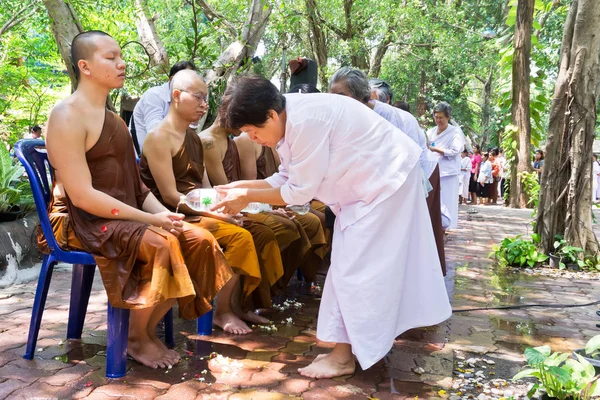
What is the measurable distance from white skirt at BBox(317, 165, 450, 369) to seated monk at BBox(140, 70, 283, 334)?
→ 67cm

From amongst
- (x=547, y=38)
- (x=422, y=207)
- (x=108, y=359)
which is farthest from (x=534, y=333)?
(x=547, y=38)

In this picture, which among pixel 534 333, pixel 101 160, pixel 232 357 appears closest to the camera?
pixel 101 160

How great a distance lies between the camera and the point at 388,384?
3.02 meters

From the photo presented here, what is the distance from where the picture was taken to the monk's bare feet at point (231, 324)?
3751 millimetres

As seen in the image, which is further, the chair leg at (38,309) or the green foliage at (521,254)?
the green foliage at (521,254)

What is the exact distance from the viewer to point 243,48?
841cm

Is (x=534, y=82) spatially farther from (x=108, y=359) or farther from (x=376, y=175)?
(x=108, y=359)

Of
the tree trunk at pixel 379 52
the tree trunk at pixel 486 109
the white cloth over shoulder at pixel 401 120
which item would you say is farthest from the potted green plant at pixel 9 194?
the tree trunk at pixel 486 109

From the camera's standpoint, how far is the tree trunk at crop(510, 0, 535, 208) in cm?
1084

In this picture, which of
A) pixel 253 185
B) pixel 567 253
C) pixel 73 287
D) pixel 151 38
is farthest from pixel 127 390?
pixel 151 38

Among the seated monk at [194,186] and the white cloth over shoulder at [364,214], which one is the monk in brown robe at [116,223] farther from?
the white cloth over shoulder at [364,214]

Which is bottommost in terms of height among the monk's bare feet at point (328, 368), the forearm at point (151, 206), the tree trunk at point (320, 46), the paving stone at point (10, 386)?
the paving stone at point (10, 386)

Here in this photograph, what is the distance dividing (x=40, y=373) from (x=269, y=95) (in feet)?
5.90

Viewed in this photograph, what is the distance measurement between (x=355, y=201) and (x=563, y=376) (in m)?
1.28
